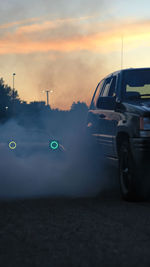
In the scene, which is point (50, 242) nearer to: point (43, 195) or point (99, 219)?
point (99, 219)

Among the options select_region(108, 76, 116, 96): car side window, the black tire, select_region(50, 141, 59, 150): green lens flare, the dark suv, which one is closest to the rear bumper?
the dark suv

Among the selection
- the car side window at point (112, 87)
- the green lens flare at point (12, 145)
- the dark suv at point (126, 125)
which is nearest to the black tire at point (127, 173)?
the dark suv at point (126, 125)

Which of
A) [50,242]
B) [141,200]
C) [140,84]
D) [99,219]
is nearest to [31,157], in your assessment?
[140,84]

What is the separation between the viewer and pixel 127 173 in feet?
30.3

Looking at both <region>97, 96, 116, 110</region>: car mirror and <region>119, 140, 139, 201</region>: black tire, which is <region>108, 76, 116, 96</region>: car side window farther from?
<region>119, 140, 139, 201</region>: black tire

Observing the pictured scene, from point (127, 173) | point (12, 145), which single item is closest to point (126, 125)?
point (127, 173)

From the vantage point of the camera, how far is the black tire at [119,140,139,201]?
8.89 metres

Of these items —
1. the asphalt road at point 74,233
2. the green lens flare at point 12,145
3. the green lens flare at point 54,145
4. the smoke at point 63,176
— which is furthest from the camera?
the green lens flare at point 12,145

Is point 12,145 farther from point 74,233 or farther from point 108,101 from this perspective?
point 74,233

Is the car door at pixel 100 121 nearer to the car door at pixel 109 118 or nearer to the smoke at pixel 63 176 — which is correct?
the car door at pixel 109 118

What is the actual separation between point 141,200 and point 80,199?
1052mm

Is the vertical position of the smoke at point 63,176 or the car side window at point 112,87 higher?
the car side window at point 112,87

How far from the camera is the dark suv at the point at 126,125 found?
28.6 feet

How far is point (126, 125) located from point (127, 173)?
0.73 meters
